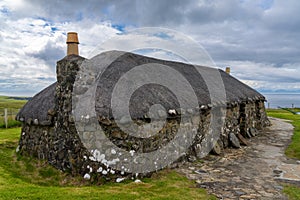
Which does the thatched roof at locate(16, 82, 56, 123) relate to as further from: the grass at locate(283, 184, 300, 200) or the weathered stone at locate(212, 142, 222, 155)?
the grass at locate(283, 184, 300, 200)

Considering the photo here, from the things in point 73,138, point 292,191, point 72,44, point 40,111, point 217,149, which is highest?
point 72,44

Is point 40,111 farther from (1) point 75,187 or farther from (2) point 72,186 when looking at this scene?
(1) point 75,187

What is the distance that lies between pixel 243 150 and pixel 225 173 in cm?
380

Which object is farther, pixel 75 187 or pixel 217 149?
pixel 217 149

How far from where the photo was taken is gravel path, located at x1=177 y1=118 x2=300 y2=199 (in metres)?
6.29

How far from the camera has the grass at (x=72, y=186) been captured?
570 centimetres

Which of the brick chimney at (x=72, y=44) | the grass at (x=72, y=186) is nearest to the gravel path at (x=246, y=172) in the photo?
the grass at (x=72, y=186)

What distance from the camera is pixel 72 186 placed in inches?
267

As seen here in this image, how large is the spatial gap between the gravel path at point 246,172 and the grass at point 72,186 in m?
0.58

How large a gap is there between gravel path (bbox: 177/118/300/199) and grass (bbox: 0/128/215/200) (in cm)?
58

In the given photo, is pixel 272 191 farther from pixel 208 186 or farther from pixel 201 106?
pixel 201 106

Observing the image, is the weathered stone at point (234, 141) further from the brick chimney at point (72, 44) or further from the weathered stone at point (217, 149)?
the brick chimney at point (72, 44)

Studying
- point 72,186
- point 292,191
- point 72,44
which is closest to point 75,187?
point 72,186

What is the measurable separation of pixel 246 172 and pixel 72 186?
5.03m
